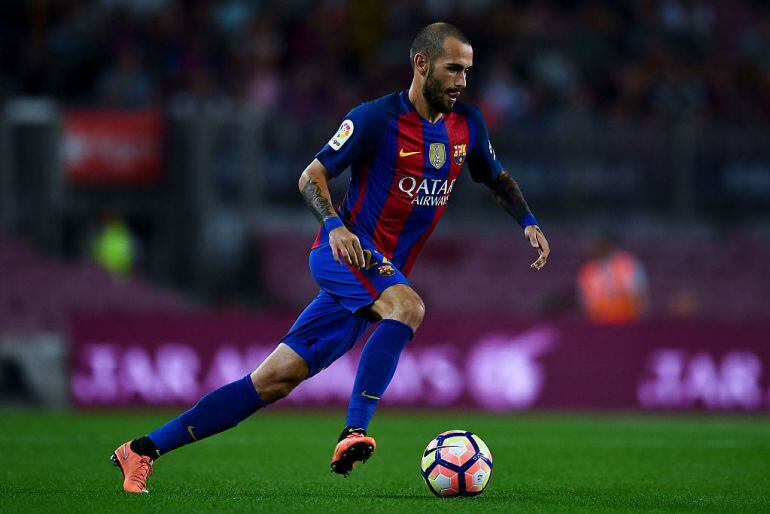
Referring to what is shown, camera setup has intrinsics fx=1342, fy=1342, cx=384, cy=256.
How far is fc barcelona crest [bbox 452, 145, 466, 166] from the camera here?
6289mm

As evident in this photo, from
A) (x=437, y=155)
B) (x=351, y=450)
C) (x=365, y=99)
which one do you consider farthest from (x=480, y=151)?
(x=365, y=99)

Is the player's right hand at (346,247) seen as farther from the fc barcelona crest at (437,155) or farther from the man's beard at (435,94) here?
the man's beard at (435,94)

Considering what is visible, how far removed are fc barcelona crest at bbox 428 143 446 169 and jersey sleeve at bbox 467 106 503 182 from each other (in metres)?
0.27

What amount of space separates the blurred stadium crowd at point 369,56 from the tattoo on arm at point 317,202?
37.1ft

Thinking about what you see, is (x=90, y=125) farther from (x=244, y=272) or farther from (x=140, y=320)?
(x=140, y=320)

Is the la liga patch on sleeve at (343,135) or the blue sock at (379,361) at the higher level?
the la liga patch on sleeve at (343,135)

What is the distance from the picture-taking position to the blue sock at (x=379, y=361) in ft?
A: 19.2

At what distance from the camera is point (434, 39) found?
6078 millimetres

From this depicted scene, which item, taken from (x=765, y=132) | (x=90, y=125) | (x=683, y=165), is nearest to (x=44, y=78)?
(x=90, y=125)

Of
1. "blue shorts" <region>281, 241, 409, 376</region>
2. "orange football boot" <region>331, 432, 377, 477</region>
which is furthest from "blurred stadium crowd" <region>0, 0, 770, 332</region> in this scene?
"orange football boot" <region>331, 432, 377, 477</region>

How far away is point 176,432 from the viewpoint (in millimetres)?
6176

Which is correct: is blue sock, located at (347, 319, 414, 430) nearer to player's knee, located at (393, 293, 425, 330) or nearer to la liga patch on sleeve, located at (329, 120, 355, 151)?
player's knee, located at (393, 293, 425, 330)

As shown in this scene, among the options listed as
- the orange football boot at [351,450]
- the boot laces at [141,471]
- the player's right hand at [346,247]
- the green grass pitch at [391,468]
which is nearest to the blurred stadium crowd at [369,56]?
the green grass pitch at [391,468]

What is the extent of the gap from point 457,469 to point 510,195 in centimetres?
146
